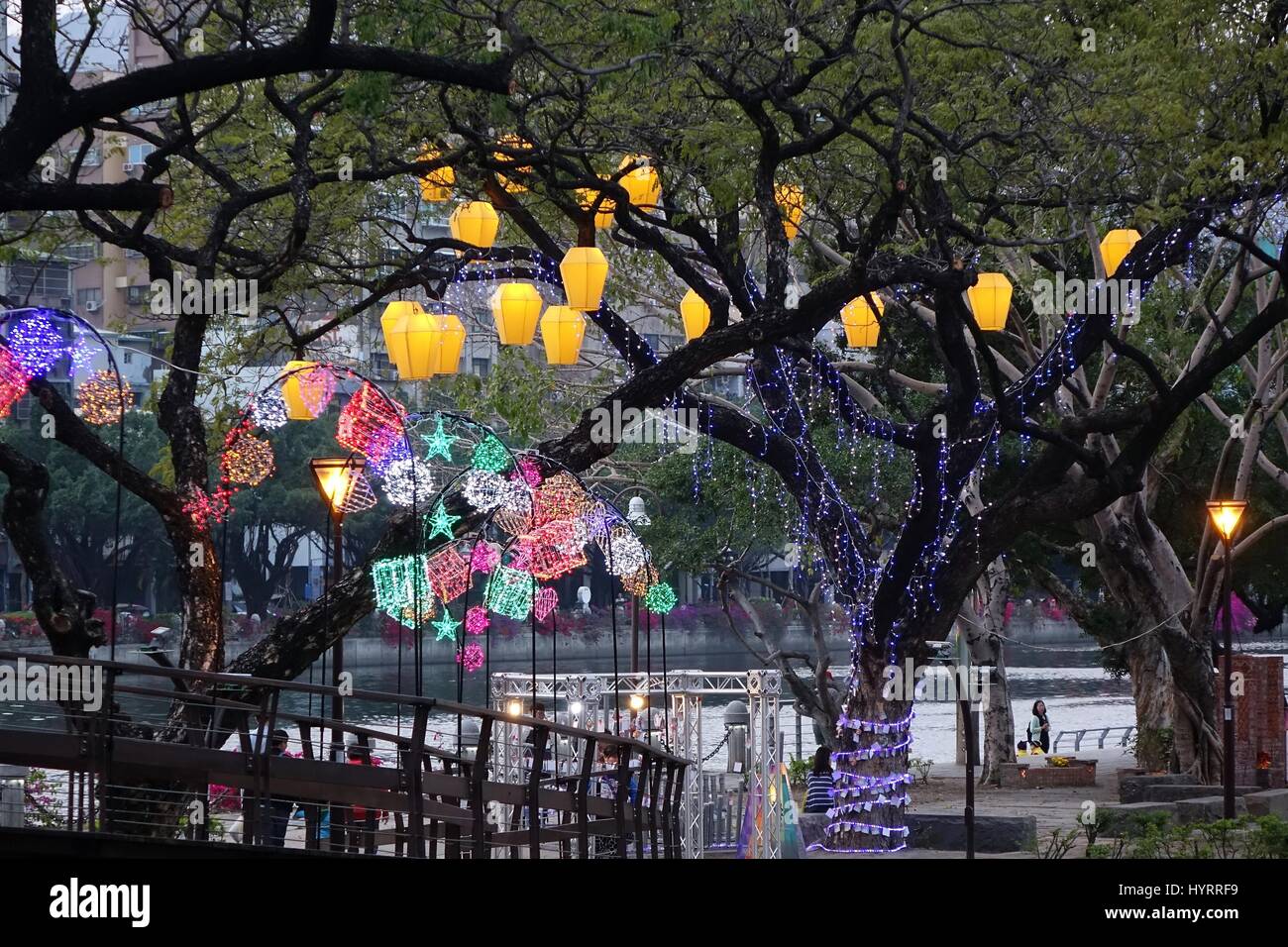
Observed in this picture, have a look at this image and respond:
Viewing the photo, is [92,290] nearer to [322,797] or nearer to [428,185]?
[428,185]

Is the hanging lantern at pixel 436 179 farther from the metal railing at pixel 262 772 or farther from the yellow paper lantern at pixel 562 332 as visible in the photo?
the metal railing at pixel 262 772

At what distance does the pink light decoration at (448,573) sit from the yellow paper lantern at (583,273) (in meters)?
2.75

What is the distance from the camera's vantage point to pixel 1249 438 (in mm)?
24562

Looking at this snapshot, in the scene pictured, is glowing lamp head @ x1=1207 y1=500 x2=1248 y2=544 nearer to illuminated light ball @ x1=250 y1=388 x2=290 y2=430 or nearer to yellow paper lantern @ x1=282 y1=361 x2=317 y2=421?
yellow paper lantern @ x1=282 y1=361 x2=317 y2=421

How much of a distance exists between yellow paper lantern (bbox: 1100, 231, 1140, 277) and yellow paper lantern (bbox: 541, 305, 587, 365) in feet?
20.5

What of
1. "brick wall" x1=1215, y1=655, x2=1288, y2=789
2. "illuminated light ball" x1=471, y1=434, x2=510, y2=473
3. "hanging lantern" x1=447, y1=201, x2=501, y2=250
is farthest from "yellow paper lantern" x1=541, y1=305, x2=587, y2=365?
"brick wall" x1=1215, y1=655, x2=1288, y2=789

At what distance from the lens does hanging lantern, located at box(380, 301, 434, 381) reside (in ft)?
57.5

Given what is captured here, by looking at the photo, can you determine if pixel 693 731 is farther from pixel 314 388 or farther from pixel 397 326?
pixel 314 388

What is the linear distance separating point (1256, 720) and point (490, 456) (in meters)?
14.8

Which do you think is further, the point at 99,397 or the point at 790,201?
the point at 790,201

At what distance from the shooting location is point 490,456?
15.7m

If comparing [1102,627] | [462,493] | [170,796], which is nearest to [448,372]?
[462,493]

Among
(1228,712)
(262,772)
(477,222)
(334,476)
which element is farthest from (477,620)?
(262,772)

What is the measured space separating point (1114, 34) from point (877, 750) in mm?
8789
